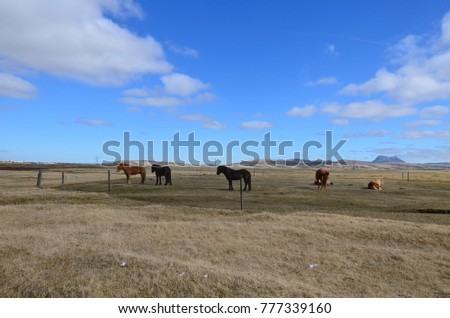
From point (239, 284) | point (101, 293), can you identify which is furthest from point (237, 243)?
point (101, 293)

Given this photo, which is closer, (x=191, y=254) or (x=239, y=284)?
(x=239, y=284)

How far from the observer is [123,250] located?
41.1 ft

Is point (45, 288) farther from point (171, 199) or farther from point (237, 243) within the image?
point (171, 199)

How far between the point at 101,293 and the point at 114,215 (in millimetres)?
10481

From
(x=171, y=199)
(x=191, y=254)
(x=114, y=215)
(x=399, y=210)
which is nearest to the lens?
(x=191, y=254)

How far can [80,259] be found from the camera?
11.2m

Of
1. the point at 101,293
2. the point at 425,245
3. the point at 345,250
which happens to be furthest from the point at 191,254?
the point at 425,245

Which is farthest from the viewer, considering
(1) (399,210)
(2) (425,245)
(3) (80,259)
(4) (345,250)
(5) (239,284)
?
(1) (399,210)
